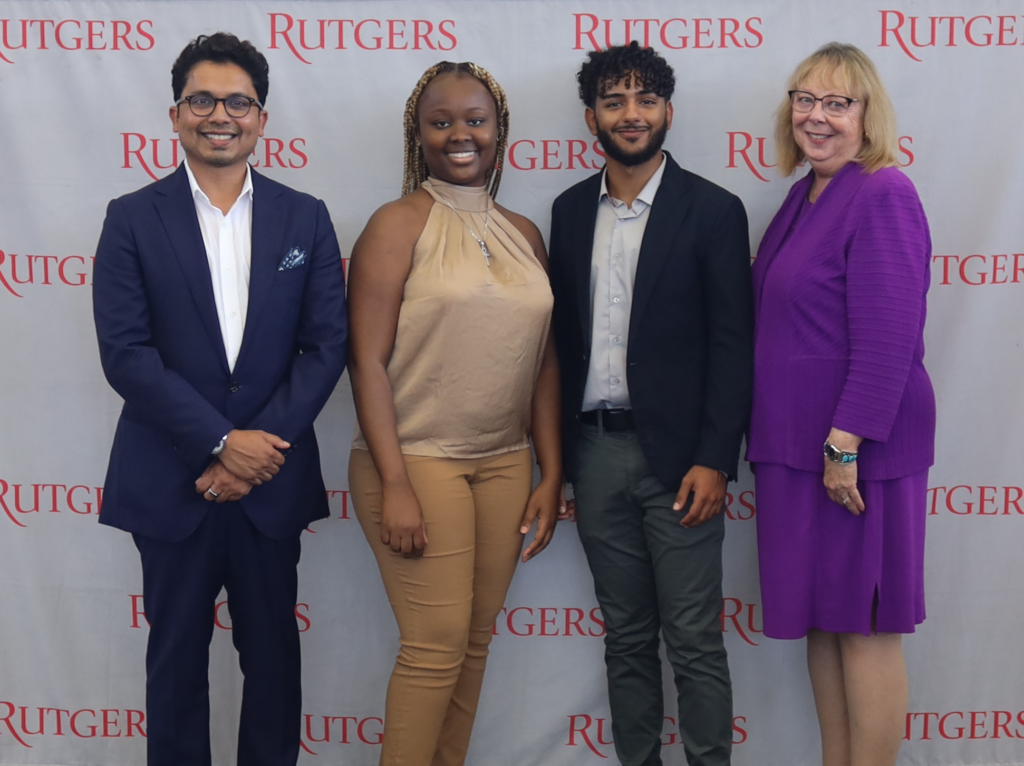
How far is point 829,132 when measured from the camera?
1.98 m

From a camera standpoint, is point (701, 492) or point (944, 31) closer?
point (701, 492)

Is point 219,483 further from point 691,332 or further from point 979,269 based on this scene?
point 979,269

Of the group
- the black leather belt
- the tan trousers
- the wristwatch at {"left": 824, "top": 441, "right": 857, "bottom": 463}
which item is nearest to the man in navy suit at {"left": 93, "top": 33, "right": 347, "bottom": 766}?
the tan trousers

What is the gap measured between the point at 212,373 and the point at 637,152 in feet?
3.42

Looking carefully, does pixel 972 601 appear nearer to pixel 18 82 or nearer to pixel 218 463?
pixel 218 463

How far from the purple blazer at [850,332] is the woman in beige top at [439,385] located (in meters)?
0.53

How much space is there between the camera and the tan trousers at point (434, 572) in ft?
6.46

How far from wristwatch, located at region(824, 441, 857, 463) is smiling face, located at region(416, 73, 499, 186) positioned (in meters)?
0.98

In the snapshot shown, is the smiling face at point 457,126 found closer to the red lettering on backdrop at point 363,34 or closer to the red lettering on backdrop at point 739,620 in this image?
the red lettering on backdrop at point 363,34

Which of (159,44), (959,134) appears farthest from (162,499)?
(959,134)

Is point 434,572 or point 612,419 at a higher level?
point 612,419

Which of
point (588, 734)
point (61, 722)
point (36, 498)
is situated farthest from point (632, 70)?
point (61, 722)

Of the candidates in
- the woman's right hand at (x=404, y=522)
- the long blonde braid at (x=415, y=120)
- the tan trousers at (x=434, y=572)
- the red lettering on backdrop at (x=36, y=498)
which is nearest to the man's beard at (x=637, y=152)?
the long blonde braid at (x=415, y=120)

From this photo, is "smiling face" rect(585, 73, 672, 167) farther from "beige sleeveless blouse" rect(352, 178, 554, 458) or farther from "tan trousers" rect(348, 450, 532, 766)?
"tan trousers" rect(348, 450, 532, 766)
